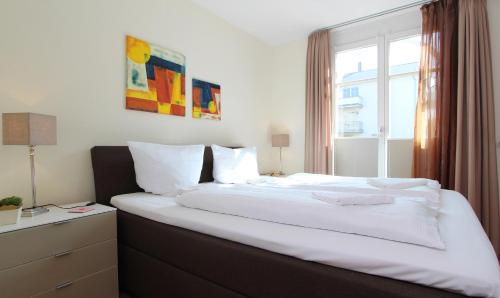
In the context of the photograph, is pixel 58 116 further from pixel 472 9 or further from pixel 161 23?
pixel 472 9

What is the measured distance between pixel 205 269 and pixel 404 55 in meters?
3.63

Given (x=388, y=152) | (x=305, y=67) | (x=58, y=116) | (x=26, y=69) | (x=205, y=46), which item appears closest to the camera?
(x=26, y=69)

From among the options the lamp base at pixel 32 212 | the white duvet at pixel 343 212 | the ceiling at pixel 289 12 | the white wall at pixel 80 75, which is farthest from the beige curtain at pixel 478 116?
the lamp base at pixel 32 212

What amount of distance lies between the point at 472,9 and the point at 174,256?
387 centimetres

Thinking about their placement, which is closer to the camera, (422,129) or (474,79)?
(474,79)

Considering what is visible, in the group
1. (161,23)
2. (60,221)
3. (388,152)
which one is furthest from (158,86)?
(388,152)

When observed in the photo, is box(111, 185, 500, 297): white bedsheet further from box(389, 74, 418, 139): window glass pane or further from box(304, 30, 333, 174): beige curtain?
box(304, 30, 333, 174): beige curtain

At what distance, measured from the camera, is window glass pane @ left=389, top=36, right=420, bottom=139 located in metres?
3.34

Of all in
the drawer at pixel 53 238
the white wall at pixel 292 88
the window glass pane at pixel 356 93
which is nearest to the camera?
the drawer at pixel 53 238

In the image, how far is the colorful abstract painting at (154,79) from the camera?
233 centimetres

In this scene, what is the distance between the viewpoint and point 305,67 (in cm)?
407

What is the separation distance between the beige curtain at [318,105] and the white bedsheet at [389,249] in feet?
7.55

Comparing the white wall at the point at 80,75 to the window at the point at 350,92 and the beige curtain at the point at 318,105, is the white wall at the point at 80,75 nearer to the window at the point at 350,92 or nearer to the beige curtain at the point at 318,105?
the beige curtain at the point at 318,105

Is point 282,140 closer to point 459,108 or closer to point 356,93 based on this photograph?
point 356,93
